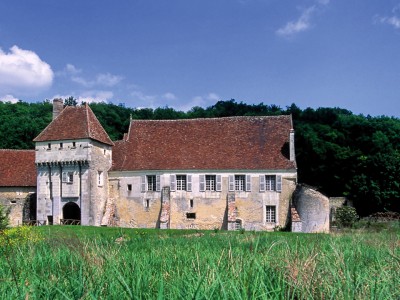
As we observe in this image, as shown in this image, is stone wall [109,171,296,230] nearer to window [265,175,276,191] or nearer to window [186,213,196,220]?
window [186,213,196,220]

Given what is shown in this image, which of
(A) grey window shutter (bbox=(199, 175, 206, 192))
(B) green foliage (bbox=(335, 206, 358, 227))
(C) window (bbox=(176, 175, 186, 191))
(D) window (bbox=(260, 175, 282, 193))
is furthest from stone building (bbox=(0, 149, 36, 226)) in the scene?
(B) green foliage (bbox=(335, 206, 358, 227))

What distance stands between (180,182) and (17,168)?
45.0 feet

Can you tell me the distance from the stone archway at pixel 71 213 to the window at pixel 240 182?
1128 centimetres

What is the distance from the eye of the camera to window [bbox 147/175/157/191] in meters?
29.7

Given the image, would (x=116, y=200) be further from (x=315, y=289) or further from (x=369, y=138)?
(x=315, y=289)

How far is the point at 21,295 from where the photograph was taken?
3.07 m

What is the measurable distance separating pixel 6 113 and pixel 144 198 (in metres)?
31.3

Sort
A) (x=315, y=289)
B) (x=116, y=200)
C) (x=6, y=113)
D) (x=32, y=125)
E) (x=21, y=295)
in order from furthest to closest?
(x=6, y=113), (x=32, y=125), (x=116, y=200), (x=315, y=289), (x=21, y=295)

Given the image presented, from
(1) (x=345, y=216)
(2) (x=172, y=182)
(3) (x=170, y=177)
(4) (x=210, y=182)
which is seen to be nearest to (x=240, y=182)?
(4) (x=210, y=182)

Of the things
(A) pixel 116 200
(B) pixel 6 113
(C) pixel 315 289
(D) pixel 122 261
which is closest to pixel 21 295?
(D) pixel 122 261

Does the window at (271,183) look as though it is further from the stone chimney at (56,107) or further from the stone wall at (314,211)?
the stone chimney at (56,107)

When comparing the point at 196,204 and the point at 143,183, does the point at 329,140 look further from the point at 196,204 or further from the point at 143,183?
the point at 143,183

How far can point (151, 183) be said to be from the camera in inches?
1171

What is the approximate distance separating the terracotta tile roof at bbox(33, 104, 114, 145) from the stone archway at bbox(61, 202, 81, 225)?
491 cm
